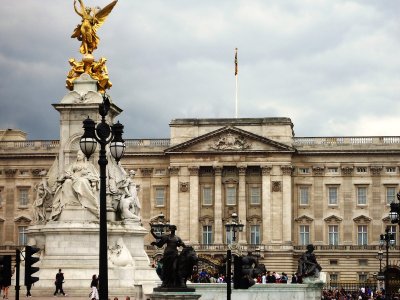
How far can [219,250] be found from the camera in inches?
4323

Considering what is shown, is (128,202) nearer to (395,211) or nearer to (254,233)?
(395,211)

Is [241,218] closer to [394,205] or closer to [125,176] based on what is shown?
[125,176]

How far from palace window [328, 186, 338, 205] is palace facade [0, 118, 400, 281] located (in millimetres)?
102

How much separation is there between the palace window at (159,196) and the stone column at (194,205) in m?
3.17

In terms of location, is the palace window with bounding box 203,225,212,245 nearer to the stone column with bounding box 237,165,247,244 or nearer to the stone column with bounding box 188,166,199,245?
the stone column with bounding box 188,166,199,245

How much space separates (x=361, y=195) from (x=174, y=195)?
62.7ft

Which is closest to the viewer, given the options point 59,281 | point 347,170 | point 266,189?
point 59,281

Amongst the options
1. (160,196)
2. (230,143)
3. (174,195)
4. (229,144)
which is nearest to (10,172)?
(160,196)

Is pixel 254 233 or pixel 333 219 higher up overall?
pixel 333 219

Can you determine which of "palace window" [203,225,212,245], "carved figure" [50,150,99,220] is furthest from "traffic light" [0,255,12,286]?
"palace window" [203,225,212,245]

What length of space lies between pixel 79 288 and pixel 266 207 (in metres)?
65.5

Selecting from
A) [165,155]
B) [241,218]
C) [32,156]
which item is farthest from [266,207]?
[32,156]

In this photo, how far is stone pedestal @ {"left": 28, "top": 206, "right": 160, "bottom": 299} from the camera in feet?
151

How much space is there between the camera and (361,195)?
366 ft
